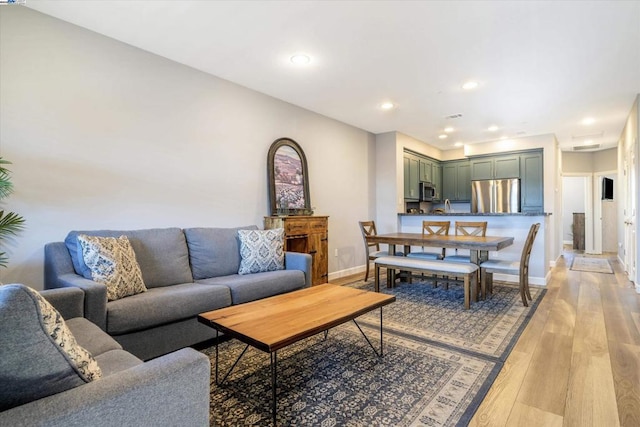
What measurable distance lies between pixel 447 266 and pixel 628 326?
1.62m

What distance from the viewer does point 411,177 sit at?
6355 mm

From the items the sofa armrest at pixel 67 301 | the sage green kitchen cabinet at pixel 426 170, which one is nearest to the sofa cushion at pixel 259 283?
the sofa armrest at pixel 67 301

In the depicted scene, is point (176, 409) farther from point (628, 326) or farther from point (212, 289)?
→ point (628, 326)

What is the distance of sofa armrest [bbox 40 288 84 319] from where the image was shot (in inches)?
68.7

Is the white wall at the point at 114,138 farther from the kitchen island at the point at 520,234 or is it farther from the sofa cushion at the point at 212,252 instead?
the kitchen island at the point at 520,234

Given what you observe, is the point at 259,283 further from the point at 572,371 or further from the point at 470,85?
the point at 470,85

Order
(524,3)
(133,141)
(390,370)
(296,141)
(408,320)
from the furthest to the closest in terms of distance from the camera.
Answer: (296,141) → (408,320) → (133,141) → (524,3) → (390,370)

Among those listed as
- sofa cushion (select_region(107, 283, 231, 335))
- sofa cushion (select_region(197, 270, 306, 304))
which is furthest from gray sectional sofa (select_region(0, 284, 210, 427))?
sofa cushion (select_region(197, 270, 306, 304))

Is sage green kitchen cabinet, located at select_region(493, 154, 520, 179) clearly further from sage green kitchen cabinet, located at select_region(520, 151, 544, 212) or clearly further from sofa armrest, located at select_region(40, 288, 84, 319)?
sofa armrest, located at select_region(40, 288, 84, 319)

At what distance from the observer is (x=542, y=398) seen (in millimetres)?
1839

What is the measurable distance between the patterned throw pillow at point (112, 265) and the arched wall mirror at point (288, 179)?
74.1 inches

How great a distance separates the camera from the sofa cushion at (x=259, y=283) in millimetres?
2695

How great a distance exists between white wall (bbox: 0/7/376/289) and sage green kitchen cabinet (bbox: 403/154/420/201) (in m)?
2.89

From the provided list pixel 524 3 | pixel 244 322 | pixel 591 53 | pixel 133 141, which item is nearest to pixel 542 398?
pixel 244 322
